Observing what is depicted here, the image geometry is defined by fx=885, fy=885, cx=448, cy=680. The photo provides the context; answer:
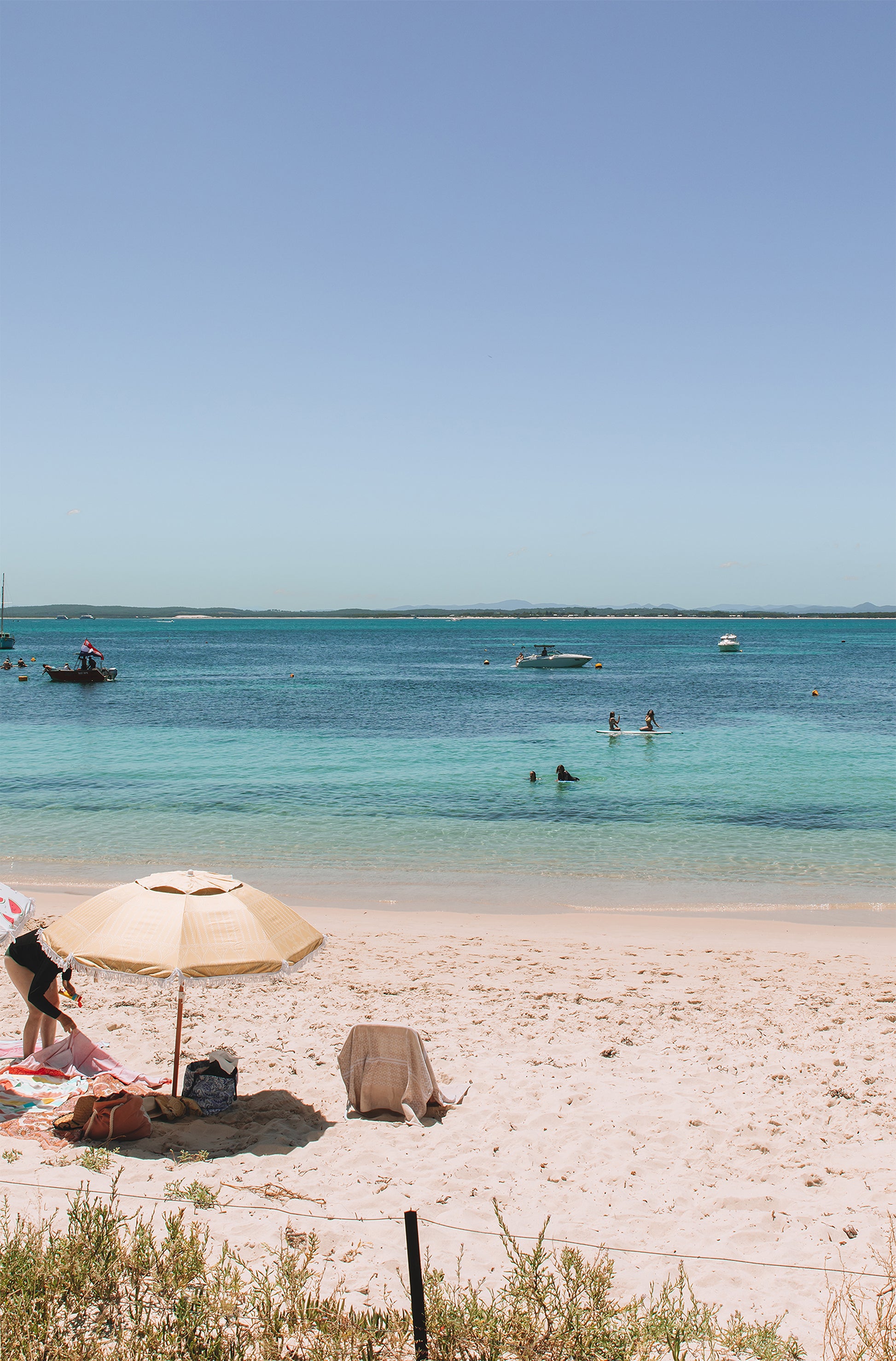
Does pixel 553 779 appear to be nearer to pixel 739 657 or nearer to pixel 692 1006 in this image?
pixel 692 1006

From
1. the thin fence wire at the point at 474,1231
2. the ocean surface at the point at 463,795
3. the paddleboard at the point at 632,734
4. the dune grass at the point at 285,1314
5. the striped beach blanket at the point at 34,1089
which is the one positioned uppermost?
the dune grass at the point at 285,1314

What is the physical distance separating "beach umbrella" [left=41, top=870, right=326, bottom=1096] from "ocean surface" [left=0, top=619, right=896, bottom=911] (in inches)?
373

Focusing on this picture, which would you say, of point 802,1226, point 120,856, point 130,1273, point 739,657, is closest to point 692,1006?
point 802,1226

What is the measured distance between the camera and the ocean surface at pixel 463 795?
727 inches

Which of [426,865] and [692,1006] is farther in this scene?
[426,865]

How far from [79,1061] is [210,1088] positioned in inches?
55.6

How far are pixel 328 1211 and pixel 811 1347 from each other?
3.23m

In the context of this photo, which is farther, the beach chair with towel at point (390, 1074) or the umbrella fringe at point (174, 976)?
the beach chair with towel at point (390, 1074)

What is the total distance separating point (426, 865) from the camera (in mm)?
19297

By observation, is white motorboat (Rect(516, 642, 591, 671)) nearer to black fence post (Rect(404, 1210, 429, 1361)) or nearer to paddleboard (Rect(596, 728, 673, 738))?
paddleboard (Rect(596, 728, 673, 738))

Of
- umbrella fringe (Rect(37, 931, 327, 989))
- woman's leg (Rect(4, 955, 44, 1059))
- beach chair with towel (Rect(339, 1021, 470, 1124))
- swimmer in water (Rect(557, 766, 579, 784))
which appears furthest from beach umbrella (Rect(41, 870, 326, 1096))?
swimmer in water (Rect(557, 766, 579, 784))

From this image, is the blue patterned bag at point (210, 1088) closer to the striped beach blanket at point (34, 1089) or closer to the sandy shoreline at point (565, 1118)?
the sandy shoreline at point (565, 1118)

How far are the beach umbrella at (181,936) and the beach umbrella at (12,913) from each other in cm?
33

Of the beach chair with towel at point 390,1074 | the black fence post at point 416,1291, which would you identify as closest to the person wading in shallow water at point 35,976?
the beach chair with towel at point 390,1074
